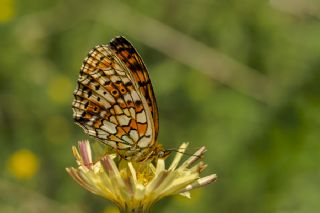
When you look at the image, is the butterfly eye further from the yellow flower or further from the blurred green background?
the yellow flower

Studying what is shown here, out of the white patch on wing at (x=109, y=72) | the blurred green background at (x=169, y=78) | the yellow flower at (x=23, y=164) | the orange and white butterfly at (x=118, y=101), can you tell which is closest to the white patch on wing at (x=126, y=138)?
the orange and white butterfly at (x=118, y=101)

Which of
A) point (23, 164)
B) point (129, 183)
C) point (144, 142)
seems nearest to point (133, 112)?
point (144, 142)

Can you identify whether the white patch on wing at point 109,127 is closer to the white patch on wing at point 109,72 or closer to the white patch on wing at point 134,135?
the white patch on wing at point 134,135

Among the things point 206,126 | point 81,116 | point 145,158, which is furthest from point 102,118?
point 206,126

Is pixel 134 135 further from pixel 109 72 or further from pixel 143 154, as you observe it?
pixel 109 72

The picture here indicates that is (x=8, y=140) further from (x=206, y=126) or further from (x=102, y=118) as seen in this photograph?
(x=102, y=118)

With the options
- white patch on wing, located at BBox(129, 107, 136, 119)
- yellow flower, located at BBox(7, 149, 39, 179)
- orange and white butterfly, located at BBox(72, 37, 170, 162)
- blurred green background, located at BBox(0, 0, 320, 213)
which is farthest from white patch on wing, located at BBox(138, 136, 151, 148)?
yellow flower, located at BBox(7, 149, 39, 179)
